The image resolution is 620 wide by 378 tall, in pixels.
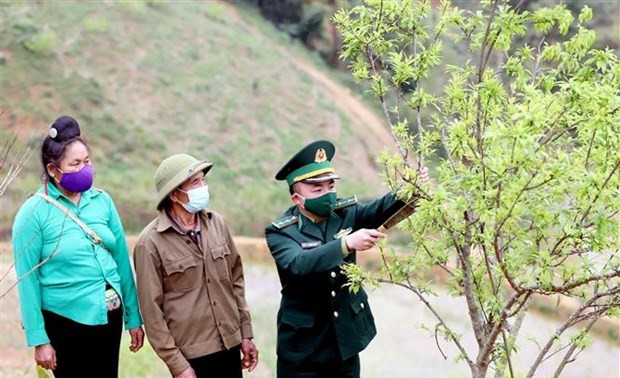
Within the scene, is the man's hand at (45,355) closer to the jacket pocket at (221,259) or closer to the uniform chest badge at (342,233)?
the jacket pocket at (221,259)

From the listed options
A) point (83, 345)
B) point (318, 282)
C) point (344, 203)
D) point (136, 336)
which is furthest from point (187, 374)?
point (344, 203)

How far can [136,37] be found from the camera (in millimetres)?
20438

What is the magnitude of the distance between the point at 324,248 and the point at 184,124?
16016 millimetres

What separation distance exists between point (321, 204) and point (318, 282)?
34 centimetres

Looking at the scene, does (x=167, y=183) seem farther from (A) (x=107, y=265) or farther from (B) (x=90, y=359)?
(B) (x=90, y=359)

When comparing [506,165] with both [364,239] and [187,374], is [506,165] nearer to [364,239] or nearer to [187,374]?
[364,239]

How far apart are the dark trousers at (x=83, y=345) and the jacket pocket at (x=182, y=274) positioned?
0.28 m

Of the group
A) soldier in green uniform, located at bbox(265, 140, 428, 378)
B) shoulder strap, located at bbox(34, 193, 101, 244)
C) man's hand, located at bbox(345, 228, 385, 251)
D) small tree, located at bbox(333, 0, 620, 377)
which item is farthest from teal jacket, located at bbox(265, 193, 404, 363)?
shoulder strap, located at bbox(34, 193, 101, 244)

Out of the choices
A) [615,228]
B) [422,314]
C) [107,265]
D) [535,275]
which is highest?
[615,228]

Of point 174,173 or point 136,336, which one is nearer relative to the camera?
point 174,173

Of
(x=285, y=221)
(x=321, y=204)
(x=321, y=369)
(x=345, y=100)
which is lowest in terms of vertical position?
(x=321, y=369)

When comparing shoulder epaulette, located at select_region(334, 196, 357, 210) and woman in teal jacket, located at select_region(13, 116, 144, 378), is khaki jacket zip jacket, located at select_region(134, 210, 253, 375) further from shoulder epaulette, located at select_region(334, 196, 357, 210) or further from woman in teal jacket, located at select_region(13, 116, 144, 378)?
shoulder epaulette, located at select_region(334, 196, 357, 210)

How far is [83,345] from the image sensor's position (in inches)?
132

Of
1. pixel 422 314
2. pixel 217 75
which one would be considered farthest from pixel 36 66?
pixel 422 314
